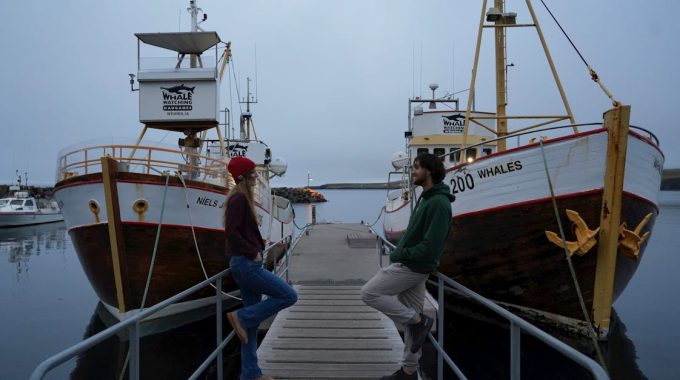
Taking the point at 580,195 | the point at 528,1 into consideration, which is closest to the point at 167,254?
the point at 580,195

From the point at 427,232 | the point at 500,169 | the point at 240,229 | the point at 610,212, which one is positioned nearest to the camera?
the point at 427,232

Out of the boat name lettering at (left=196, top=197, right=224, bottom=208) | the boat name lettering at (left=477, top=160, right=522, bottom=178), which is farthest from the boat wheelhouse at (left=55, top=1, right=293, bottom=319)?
the boat name lettering at (left=477, top=160, right=522, bottom=178)

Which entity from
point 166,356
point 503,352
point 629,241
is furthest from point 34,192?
point 629,241

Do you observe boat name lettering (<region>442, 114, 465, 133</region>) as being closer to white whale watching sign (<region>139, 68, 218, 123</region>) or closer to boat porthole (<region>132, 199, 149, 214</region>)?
white whale watching sign (<region>139, 68, 218, 123</region>)

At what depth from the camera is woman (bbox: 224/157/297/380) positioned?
136 inches

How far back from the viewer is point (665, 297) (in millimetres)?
13320

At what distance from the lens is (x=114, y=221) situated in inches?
297

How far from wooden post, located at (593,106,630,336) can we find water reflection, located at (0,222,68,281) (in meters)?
18.5

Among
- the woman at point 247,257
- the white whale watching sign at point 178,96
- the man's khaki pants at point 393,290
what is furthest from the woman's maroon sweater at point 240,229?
the white whale watching sign at point 178,96

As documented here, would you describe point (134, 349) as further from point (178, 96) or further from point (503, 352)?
point (178, 96)

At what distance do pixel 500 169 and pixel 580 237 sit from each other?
1.64 meters

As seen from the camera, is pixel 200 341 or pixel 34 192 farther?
pixel 34 192

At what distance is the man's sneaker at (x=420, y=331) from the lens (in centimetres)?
368

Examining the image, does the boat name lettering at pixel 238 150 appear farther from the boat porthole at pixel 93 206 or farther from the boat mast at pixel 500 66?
the boat mast at pixel 500 66
